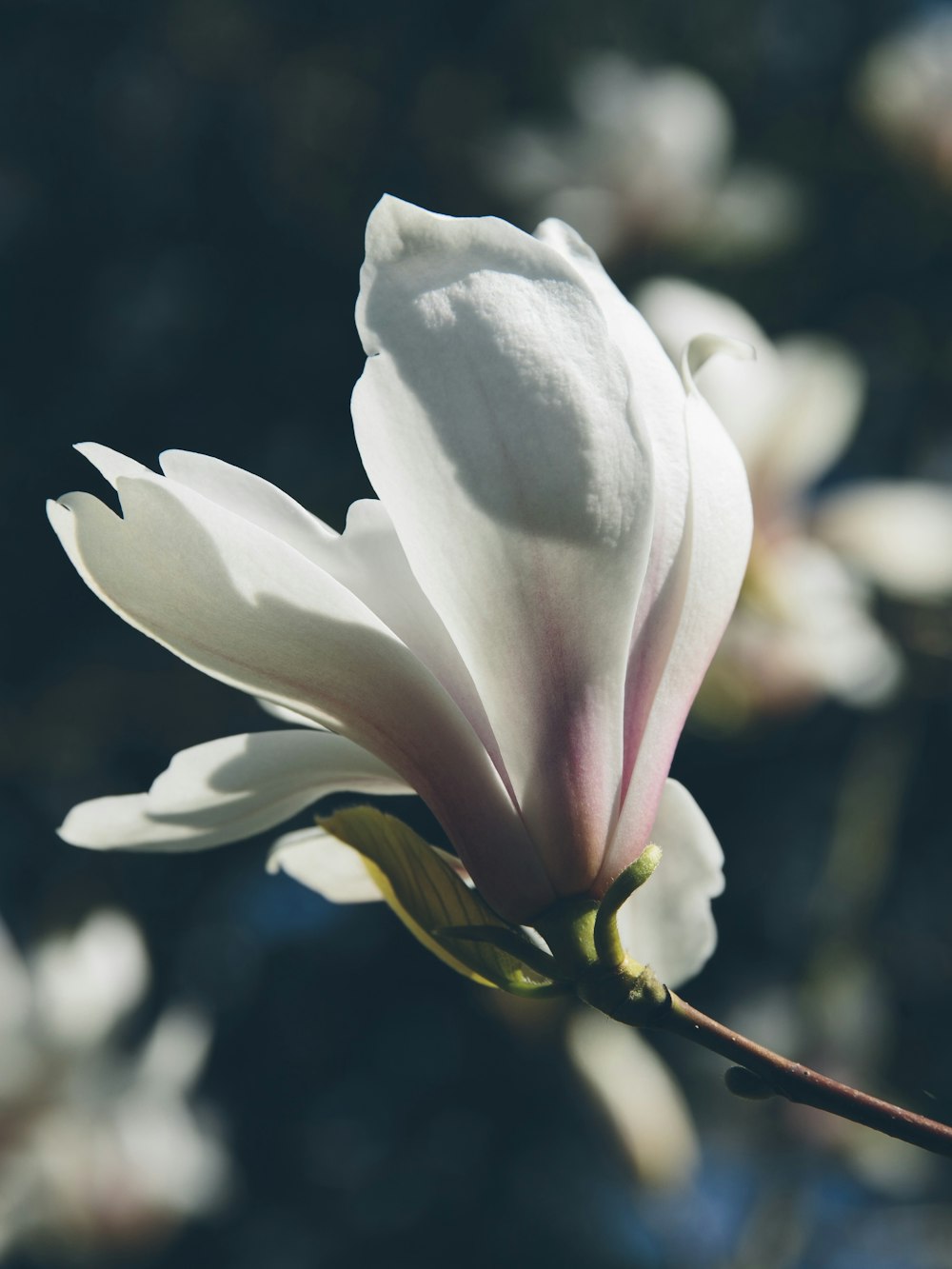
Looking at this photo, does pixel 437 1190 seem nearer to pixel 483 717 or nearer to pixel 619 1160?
pixel 619 1160

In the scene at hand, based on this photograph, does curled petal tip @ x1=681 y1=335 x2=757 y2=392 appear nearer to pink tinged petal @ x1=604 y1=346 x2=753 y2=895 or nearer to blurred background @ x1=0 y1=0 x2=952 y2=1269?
pink tinged petal @ x1=604 y1=346 x2=753 y2=895

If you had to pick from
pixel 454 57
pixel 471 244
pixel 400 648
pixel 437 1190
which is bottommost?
pixel 437 1190

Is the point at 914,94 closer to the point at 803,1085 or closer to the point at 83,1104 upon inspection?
the point at 83,1104

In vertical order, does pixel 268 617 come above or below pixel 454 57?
above

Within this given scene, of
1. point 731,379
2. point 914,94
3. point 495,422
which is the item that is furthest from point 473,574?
point 914,94

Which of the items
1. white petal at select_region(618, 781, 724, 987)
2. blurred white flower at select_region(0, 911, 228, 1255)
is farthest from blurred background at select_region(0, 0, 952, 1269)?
white petal at select_region(618, 781, 724, 987)

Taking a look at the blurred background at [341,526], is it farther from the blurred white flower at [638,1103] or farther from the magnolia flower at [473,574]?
the magnolia flower at [473,574]

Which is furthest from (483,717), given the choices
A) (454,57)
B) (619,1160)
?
(454,57)
